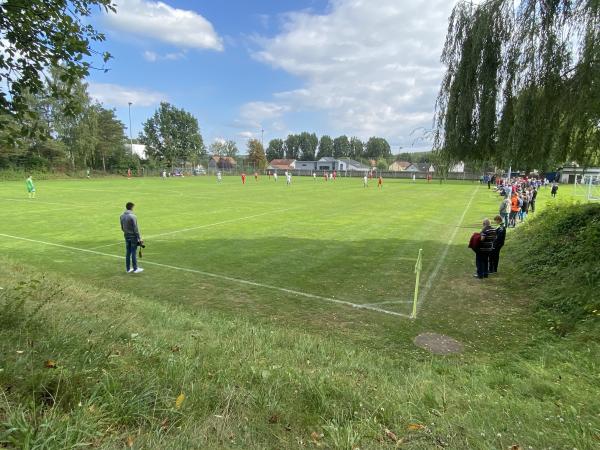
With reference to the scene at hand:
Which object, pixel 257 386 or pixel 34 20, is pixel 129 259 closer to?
pixel 34 20

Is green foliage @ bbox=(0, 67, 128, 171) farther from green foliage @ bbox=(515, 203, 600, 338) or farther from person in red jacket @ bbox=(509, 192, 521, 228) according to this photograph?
green foliage @ bbox=(515, 203, 600, 338)

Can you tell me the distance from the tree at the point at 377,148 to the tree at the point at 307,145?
24.0 m

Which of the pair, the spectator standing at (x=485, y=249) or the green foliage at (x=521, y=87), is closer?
the green foliage at (x=521, y=87)

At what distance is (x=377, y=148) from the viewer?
169 metres

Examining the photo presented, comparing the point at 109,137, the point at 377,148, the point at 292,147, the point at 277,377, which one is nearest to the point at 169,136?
the point at 109,137

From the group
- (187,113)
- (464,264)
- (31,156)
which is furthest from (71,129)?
(464,264)

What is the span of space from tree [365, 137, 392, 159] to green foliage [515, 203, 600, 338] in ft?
525

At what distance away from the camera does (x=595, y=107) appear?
834 centimetres

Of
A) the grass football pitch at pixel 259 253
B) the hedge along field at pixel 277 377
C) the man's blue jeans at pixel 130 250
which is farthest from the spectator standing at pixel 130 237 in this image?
the hedge along field at pixel 277 377

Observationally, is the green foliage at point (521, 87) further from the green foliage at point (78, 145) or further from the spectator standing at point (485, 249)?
the green foliage at point (78, 145)

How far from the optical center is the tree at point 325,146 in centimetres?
17015

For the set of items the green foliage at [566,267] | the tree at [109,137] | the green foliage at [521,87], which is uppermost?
Result: the tree at [109,137]

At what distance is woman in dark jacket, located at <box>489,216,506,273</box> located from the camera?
35.5ft

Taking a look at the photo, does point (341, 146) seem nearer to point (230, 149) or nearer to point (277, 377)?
point (230, 149)
